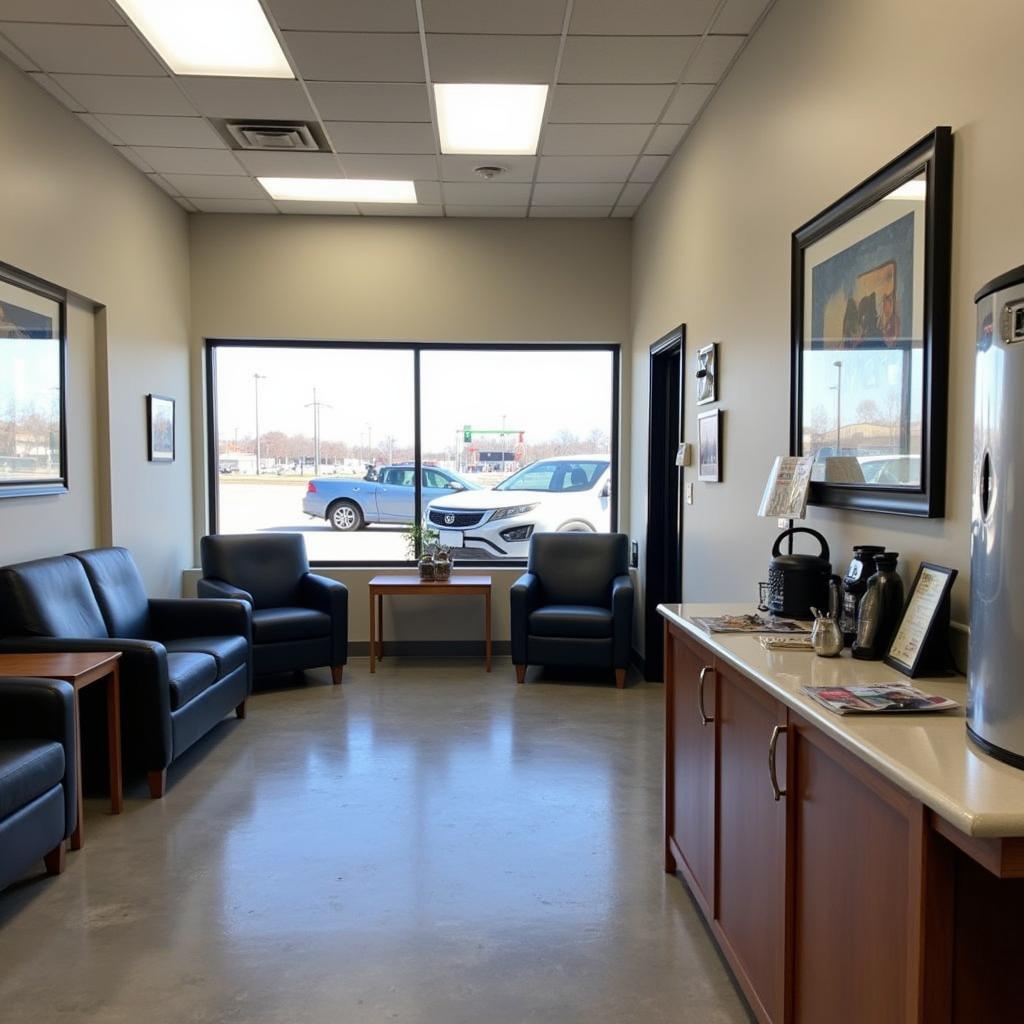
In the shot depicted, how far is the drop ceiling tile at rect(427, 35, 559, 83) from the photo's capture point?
3367mm

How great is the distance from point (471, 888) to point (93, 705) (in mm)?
1747

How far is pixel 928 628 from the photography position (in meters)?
1.75

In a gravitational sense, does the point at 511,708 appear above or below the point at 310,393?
below

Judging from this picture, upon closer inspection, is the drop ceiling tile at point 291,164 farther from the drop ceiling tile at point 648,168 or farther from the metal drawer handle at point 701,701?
the metal drawer handle at point 701,701

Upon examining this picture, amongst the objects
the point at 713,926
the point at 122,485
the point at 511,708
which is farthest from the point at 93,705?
the point at 713,926

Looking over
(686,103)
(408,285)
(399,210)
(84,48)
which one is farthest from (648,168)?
(84,48)

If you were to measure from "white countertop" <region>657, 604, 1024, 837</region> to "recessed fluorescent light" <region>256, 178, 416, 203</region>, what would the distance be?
4.09 m

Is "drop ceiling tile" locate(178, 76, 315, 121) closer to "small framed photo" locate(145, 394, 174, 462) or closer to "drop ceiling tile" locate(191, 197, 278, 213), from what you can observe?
"drop ceiling tile" locate(191, 197, 278, 213)

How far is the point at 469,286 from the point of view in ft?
19.2

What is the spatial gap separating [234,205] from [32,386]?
92.2 inches

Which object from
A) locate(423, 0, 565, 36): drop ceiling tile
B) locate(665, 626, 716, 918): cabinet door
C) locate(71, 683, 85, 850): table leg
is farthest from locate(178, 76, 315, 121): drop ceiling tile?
locate(665, 626, 716, 918): cabinet door

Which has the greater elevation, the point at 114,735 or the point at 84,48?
the point at 84,48

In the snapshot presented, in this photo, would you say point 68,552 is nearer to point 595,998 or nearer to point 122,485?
point 122,485

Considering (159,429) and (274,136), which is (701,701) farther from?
(159,429)
